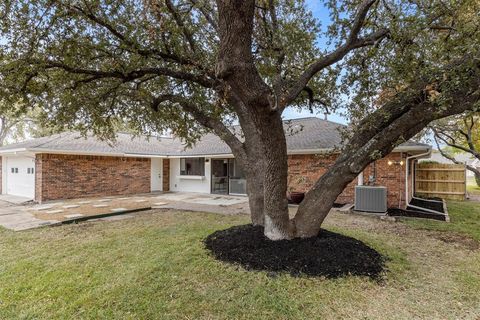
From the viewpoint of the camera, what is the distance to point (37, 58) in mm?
4660

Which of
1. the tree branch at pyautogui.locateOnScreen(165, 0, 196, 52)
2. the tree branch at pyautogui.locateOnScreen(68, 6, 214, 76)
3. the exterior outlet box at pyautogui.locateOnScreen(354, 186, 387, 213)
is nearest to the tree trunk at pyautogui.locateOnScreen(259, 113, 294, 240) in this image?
the tree branch at pyautogui.locateOnScreen(68, 6, 214, 76)

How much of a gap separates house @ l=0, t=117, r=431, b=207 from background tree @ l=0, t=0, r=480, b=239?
3.35 m

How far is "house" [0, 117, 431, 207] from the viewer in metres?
9.86

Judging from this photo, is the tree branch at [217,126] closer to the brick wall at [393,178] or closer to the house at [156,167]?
the house at [156,167]

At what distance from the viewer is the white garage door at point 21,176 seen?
41.7 feet

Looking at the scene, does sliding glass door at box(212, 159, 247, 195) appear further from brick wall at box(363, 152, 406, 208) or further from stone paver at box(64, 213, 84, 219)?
stone paver at box(64, 213, 84, 219)

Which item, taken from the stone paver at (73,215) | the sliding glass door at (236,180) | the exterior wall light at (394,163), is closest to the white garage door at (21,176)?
the stone paver at (73,215)

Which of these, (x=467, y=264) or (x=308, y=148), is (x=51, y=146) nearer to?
(x=308, y=148)

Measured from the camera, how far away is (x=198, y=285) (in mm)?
3617

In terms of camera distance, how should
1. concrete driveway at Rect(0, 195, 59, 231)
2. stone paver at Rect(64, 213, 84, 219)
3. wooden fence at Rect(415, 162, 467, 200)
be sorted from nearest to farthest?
concrete driveway at Rect(0, 195, 59, 231) < stone paver at Rect(64, 213, 84, 219) < wooden fence at Rect(415, 162, 467, 200)

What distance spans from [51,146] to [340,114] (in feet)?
40.7

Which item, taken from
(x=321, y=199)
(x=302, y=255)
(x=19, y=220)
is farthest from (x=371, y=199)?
(x=19, y=220)

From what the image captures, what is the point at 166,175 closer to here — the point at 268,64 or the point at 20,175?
the point at 20,175

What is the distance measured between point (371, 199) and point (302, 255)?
5706 millimetres
